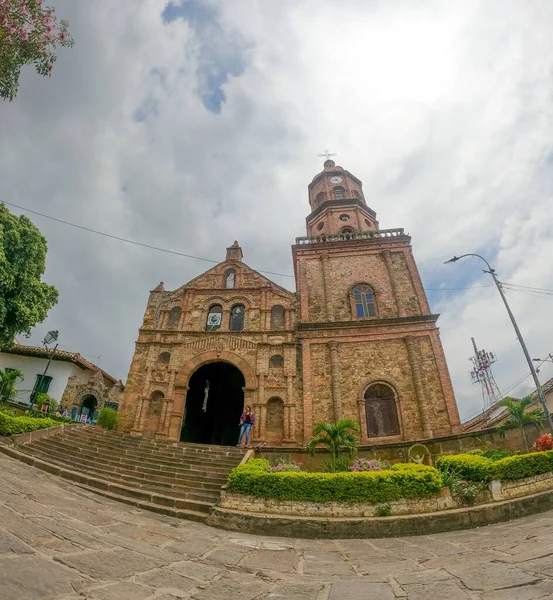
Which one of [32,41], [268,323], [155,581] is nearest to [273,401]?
[268,323]

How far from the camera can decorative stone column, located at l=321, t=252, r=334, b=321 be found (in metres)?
18.1

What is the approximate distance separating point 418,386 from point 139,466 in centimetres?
1235

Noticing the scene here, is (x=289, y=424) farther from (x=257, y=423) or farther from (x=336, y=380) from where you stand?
(x=336, y=380)

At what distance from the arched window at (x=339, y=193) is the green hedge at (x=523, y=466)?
20729 millimetres

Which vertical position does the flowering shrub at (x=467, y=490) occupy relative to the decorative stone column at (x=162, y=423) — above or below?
below

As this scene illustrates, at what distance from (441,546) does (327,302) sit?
1348 centimetres

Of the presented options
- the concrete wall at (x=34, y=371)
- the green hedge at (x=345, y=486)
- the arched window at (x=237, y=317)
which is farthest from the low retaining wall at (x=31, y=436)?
the green hedge at (x=345, y=486)

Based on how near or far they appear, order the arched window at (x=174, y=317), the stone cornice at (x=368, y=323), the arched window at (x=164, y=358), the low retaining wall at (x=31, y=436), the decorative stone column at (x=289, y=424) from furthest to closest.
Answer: the arched window at (x=174, y=317)
the arched window at (x=164, y=358)
the stone cornice at (x=368, y=323)
the decorative stone column at (x=289, y=424)
the low retaining wall at (x=31, y=436)

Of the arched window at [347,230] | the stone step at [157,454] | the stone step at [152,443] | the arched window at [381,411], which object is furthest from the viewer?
the arched window at [347,230]

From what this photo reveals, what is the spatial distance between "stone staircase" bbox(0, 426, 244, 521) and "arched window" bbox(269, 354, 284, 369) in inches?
198

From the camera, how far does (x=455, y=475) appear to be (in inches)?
340

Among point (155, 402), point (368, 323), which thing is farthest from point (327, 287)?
point (155, 402)

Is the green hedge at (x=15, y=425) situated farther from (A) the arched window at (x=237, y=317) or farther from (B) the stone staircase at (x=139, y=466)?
(A) the arched window at (x=237, y=317)

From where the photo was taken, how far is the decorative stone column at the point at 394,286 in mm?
17688
